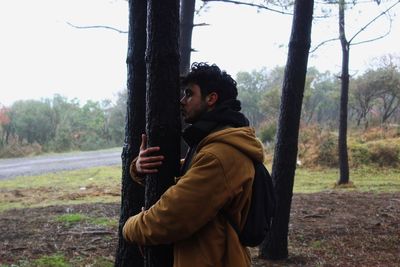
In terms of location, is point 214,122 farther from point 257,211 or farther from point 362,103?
point 362,103

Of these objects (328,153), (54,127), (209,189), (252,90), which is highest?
(252,90)

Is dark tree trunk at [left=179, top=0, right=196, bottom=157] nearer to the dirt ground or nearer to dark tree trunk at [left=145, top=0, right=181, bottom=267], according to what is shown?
the dirt ground

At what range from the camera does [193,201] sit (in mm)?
2070

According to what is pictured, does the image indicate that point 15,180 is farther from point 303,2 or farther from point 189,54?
point 303,2

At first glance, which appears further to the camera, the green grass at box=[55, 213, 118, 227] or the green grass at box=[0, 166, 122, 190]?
the green grass at box=[0, 166, 122, 190]

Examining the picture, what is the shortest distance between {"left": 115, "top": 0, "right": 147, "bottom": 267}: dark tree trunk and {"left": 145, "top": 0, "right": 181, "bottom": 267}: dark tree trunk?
1694 mm

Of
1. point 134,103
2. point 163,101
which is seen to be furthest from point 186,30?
point 163,101

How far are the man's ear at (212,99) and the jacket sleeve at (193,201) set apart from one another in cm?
34

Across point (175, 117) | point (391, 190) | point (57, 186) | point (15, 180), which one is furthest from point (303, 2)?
point (15, 180)

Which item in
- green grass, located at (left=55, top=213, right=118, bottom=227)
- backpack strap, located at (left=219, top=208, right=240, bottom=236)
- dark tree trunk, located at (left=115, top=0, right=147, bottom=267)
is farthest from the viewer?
green grass, located at (left=55, top=213, right=118, bottom=227)

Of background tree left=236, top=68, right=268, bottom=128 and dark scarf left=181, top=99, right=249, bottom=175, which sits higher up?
background tree left=236, top=68, right=268, bottom=128

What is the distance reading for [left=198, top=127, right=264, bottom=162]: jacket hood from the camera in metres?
2.16

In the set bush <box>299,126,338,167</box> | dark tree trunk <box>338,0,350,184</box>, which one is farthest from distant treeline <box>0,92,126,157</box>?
dark tree trunk <box>338,0,350,184</box>

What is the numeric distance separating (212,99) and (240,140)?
31 cm
